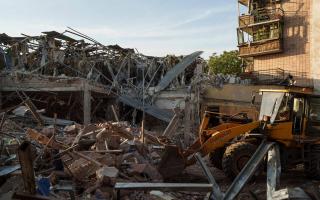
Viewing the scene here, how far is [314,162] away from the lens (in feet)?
36.7

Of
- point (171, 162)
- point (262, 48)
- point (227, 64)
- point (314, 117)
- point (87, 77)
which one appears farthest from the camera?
point (227, 64)

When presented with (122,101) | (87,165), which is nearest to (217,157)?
(87,165)

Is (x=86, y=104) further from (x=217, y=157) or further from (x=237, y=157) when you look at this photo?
(x=237, y=157)

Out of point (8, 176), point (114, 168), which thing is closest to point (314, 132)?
point (114, 168)

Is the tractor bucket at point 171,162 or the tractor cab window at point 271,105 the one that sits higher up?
the tractor cab window at point 271,105

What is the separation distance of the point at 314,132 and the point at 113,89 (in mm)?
15897

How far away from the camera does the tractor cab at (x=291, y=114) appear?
36.0 feet

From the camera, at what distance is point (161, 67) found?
30.1 m

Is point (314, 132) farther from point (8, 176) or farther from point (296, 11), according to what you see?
point (296, 11)

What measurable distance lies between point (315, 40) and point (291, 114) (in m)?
21.6

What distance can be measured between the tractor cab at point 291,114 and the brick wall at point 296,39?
20.9 m

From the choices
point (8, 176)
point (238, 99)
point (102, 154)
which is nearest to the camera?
point (8, 176)

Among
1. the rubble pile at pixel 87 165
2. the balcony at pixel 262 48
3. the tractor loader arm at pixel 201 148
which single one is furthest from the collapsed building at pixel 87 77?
the tractor loader arm at pixel 201 148

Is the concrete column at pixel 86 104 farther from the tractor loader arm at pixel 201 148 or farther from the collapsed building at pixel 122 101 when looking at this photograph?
the tractor loader arm at pixel 201 148
